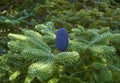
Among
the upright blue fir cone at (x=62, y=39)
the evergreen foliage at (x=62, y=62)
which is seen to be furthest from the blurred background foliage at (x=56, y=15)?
the upright blue fir cone at (x=62, y=39)

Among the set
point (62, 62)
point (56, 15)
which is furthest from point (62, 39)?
point (56, 15)

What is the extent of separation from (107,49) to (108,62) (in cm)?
21

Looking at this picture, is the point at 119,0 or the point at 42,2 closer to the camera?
the point at 42,2

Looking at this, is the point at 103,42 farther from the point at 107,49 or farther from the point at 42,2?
the point at 42,2

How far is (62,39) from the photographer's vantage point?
1.59m

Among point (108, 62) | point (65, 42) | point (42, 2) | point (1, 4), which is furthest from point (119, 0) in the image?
point (65, 42)

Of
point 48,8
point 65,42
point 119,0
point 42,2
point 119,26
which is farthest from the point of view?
point 119,0

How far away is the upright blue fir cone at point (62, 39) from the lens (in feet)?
5.18

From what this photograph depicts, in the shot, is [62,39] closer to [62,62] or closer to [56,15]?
[62,62]

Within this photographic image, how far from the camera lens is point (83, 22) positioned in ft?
9.50

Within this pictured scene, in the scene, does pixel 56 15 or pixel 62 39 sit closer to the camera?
pixel 62 39

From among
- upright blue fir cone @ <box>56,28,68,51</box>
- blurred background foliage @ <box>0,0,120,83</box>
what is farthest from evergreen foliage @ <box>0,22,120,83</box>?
blurred background foliage @ <box>0,0,120,83</box>

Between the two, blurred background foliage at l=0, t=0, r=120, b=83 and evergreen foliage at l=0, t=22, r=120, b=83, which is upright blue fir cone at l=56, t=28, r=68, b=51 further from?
blurred background foliage at l=0, t=0, r=120, b=83

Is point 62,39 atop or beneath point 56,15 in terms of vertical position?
atop
